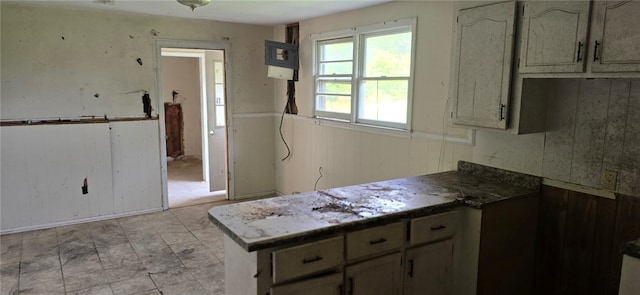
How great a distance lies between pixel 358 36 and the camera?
4086mm

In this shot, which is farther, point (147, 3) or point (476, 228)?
point (147, 3)

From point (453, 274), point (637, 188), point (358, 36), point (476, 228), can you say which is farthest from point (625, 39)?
point (358, 36)

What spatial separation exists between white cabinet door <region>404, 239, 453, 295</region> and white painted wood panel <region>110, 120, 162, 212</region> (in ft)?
11.8

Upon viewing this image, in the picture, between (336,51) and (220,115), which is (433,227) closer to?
(336,51)

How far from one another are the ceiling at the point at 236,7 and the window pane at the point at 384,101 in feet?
2.46

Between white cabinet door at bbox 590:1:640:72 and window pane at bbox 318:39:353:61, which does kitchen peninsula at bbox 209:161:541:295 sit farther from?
window pane at bbox 318:39:353:61

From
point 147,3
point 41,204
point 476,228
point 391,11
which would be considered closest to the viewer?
point 476,228

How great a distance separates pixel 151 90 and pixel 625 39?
14.5ft

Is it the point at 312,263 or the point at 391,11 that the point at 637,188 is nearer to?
the point at 312,263

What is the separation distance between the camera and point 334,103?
4.62 meters

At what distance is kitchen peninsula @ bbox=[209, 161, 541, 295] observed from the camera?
1.90 meters

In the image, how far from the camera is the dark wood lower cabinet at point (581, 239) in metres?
2.36

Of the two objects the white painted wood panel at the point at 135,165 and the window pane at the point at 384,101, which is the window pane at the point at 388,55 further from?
the white painted wood panel at the point at 135,165

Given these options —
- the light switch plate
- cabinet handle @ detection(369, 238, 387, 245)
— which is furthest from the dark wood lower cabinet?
cabinet handle @ detection(369, 238, 387, 245)
